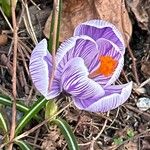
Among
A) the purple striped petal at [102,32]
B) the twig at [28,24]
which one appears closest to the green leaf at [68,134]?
the purple striped petal at [102,32]

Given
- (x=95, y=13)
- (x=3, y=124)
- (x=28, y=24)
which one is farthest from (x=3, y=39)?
(x=3, y=124)

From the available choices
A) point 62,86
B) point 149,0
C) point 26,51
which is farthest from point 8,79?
point 149,0

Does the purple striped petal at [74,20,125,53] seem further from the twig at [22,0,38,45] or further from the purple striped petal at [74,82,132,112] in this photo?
the twig at [22,0,38,45]

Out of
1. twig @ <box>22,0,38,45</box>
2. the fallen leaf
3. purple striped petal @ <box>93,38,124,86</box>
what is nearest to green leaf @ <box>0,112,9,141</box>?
purple striped petal @ <box>93,38,124,86</box>

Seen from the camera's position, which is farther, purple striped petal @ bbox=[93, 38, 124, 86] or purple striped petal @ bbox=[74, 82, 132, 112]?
purple striped petal @ bbox=[93, 38, 124, 86]

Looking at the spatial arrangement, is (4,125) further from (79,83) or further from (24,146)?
(79,83)

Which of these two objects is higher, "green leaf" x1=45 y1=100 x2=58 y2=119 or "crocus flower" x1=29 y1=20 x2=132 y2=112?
"crocus flower" x1=29 y1=20 x2=132 y2=112

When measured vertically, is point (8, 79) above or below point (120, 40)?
below

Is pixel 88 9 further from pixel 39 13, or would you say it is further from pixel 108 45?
pixel 108 45
